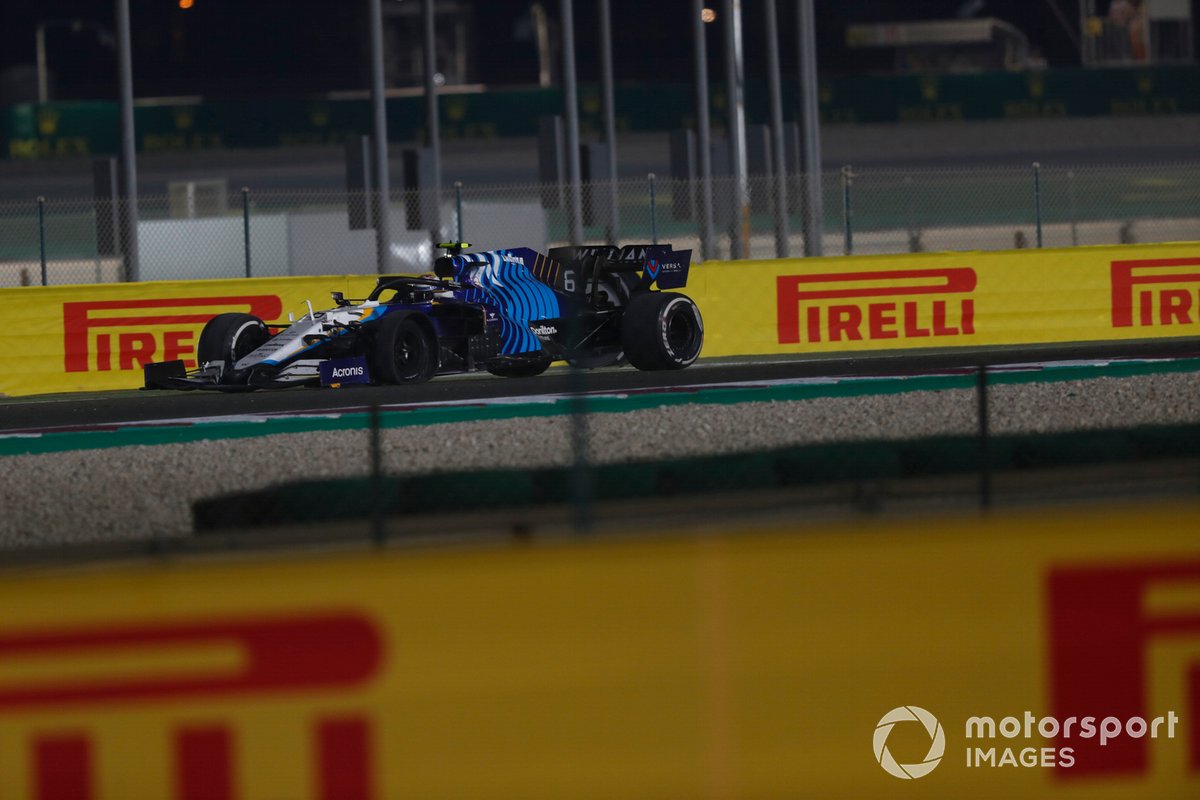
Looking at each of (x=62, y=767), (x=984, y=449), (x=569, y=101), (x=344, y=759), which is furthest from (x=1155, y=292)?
(x=62, y=767)

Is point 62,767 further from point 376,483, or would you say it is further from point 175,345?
point 175,345

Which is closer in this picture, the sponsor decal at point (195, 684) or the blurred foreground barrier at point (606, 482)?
the sponsor decal at point (195, 684)

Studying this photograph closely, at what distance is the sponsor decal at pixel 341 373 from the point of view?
13.8 meters

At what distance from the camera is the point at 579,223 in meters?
21.0

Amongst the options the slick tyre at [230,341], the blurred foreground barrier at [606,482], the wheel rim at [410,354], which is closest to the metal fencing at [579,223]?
the wheel rim at [410,354]

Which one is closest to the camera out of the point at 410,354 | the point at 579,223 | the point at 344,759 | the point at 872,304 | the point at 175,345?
the point at 344,759

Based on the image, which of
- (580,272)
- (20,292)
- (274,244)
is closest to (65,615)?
(580,272)

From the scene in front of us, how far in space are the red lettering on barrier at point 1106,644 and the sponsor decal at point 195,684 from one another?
1809 mm

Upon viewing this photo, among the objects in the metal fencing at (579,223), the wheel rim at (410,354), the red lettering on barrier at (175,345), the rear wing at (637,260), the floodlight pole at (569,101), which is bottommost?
the wheel rim at (410,354)

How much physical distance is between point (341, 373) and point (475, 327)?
53.4 inches

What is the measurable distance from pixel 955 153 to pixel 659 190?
1083 cm

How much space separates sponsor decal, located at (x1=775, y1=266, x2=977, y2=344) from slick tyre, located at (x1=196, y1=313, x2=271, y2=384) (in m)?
5.56

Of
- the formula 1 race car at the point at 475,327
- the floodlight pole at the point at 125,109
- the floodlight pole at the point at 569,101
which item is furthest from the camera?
the floodlight pole at the point at 569,101

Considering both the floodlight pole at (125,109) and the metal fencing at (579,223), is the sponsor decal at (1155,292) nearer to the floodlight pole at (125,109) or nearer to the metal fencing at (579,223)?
the metal fencing at (579,223)
